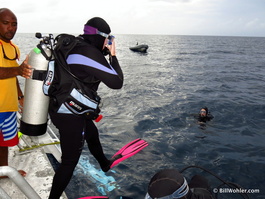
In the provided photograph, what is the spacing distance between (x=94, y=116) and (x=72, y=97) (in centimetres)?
37

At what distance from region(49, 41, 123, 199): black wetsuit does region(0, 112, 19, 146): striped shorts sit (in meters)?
0.87

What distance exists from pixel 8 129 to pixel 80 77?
1540mm

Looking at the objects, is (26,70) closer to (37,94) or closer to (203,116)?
(37,94)

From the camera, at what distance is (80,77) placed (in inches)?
90.0

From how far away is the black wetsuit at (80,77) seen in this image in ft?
7.23

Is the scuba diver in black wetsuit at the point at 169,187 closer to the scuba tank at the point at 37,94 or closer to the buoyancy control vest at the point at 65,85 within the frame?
the buoyancy control vest at the point at 65,85

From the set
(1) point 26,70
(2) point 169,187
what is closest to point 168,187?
(2) point 169,187

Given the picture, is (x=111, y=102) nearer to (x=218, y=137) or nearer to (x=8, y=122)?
(x=218, y=137)

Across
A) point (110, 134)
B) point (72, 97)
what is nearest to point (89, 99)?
point (72, 97)

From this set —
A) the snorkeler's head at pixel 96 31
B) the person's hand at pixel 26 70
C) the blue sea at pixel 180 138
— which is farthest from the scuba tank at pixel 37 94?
the blue sea at pixel 180 138

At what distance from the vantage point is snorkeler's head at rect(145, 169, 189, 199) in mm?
1854

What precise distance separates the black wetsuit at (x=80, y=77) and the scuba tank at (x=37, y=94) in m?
0.15

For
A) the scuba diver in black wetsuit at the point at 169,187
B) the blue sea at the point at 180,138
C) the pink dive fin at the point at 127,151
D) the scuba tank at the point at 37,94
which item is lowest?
the blue sea at the point at 180,138

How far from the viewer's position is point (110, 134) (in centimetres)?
864
